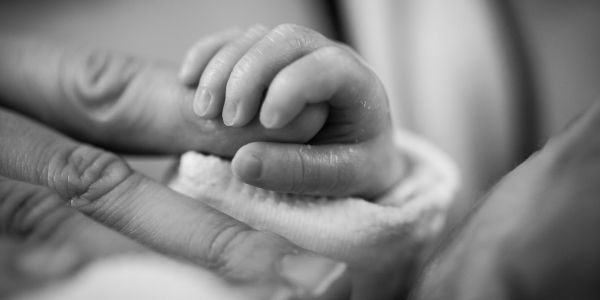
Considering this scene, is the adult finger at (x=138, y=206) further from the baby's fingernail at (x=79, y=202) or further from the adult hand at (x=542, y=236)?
the adult hand at (x=542, y=236)

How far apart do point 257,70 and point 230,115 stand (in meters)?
0.04

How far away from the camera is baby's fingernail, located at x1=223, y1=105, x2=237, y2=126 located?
0.42 m

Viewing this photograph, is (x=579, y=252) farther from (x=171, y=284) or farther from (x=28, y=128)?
(x=28, y=128)

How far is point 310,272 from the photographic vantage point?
32 centimetres

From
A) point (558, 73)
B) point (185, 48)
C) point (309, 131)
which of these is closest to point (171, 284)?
point (309, 131)

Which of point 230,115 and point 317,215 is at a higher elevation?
point 230,115

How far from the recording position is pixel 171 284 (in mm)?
271

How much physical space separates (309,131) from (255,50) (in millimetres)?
77

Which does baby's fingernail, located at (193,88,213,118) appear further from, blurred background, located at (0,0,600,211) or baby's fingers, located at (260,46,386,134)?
blurred background, located at (0,0,600,211)

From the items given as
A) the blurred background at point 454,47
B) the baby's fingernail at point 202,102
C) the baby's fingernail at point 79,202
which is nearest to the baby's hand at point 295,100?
the baby's fingernail at point 202,102

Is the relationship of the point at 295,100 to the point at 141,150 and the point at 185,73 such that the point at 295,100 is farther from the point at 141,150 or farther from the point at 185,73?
the point at 141,150

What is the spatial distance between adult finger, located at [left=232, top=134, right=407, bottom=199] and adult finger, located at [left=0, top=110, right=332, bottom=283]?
0.05 meters

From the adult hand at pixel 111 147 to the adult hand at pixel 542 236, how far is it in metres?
0.11

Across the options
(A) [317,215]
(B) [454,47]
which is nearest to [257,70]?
(A) [317,215]
